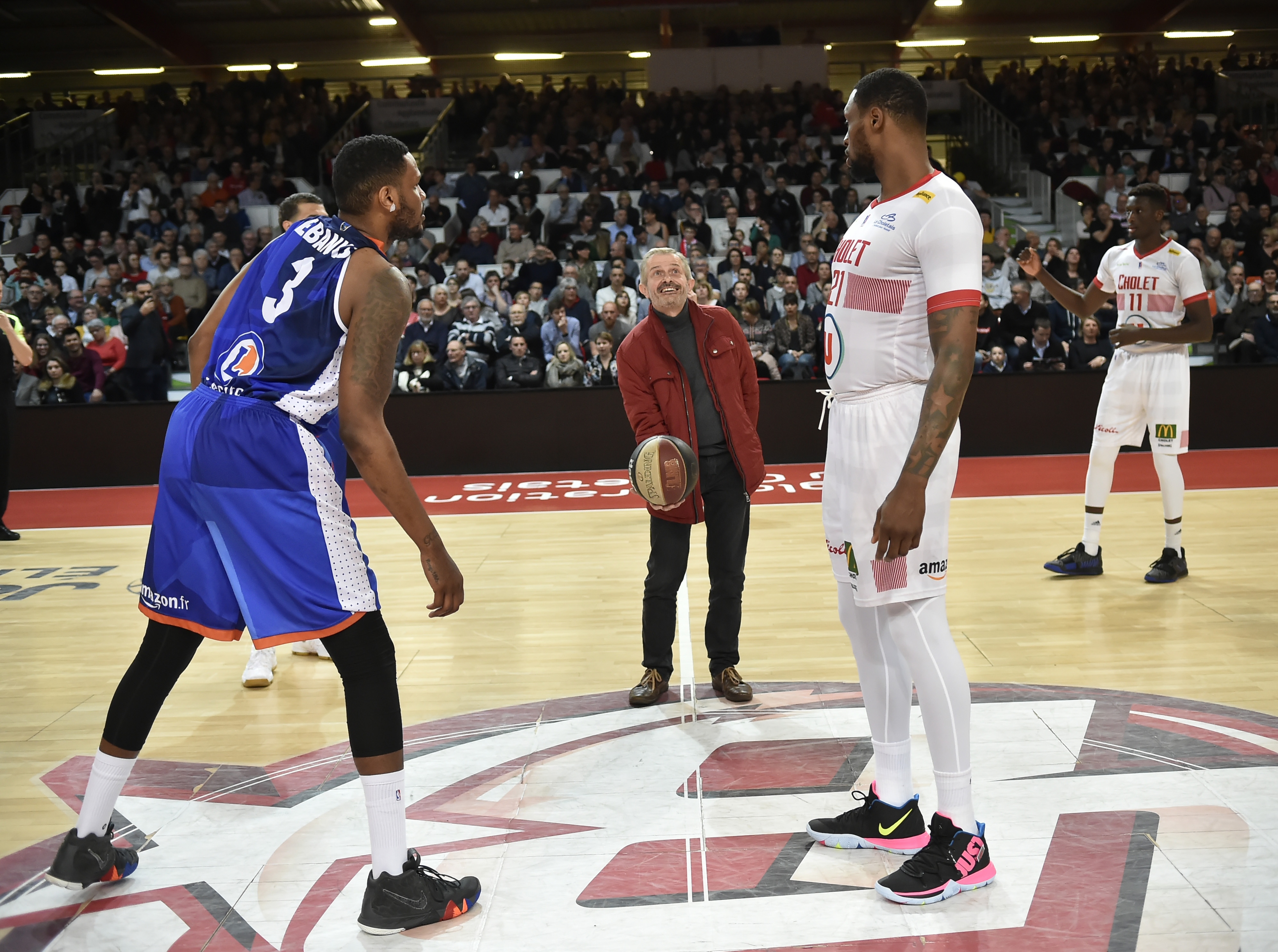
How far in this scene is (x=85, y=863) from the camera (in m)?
2.88

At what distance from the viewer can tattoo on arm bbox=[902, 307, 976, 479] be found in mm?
2613

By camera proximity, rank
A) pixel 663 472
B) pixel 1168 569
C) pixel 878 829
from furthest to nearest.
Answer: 1. pixel 1168 569
2. pixel 663 472
3. pixel 878 829

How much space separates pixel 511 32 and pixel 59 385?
1423 cm

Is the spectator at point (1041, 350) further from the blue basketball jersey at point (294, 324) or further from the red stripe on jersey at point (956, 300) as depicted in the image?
the blue basketball jersey at point (294, 324)

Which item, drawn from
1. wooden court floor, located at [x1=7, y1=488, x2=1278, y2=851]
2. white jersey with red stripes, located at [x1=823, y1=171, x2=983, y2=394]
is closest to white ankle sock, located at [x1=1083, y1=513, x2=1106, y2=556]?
wooden court floor, located at [x1=7, y1=488, x2=1278, y2=851]

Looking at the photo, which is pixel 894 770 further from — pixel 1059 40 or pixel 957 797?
pixel 1059 40

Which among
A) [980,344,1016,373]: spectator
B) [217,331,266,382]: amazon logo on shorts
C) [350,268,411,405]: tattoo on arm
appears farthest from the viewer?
[980,344,1016,373]: spectator

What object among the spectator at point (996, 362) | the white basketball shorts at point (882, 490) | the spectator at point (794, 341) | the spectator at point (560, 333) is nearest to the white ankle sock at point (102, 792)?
the white basketball shorts at point (882, 490)

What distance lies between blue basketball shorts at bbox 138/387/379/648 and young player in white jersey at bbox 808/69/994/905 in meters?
1.27

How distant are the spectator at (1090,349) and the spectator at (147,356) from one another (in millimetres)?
9968

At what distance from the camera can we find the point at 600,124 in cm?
1823

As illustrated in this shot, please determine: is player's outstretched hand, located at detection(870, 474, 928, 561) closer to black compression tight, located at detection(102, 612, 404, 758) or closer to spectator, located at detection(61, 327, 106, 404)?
black compression tight, located at detection(102, 612, 404, 758)

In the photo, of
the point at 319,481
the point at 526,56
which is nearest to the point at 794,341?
the point at 319,481

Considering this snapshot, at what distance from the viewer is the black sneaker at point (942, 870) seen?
2.73 metres
